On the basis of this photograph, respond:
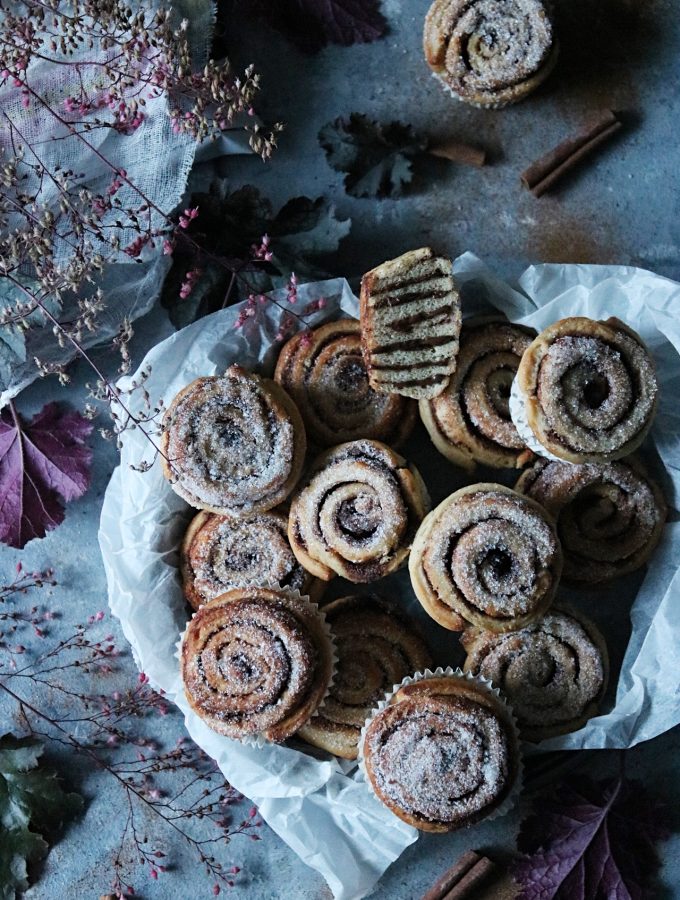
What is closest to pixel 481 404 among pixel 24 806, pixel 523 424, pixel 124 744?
pixel 523 424

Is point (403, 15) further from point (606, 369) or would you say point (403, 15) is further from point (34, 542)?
point (34, 542)

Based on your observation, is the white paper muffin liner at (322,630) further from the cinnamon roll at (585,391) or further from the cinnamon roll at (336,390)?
the cinnamon roll at (585,391)

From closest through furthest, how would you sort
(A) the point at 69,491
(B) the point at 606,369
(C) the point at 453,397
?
(B) the point at 606,369, (C) the point at 453,397, (A) the point at 69,491

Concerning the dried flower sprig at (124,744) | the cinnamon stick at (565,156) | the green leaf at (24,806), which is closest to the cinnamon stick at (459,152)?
the cinnamon stick at (565,156)

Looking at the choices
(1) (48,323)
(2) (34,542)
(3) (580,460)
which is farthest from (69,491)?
(3) (580,460)

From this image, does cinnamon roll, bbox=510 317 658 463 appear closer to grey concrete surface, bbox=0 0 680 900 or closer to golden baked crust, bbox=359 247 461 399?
golden baked crust, bbox=359 247 461 399

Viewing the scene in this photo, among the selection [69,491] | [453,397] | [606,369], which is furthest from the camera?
[69,491]

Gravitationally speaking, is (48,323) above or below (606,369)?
above
